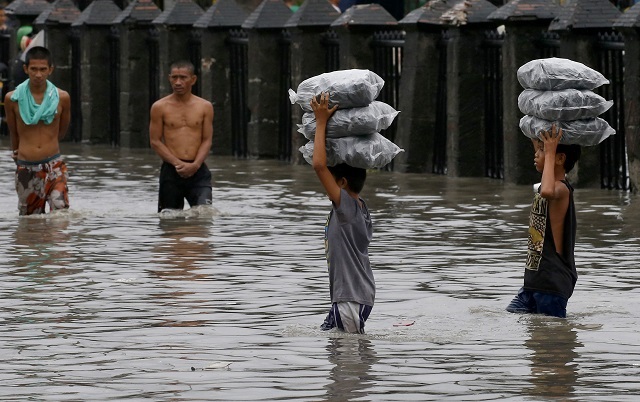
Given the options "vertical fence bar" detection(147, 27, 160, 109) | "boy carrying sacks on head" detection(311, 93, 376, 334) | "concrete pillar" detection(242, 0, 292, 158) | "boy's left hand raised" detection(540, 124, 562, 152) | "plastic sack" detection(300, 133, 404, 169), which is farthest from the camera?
"vertical fence bar" detection(147, 27, 160, 109)

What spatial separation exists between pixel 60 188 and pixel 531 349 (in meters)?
8.11

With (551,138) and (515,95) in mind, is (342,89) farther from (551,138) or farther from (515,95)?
(515,95)

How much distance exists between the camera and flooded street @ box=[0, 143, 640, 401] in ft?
26.1

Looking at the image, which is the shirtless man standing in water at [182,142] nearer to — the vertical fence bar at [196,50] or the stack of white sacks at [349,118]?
the stack of white sacks at [349,118]

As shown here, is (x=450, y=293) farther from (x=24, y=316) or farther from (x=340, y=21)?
(x=340, y=21)

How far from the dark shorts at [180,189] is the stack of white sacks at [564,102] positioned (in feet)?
20.3

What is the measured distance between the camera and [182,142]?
1628 centimetres

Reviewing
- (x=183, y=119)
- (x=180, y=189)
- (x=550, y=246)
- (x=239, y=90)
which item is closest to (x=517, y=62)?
(x=183, y=119)

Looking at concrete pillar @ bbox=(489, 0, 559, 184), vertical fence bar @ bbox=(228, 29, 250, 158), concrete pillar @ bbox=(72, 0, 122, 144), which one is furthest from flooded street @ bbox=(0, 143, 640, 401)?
concrete pillar @ bbox=(72, 0, 122, 144)

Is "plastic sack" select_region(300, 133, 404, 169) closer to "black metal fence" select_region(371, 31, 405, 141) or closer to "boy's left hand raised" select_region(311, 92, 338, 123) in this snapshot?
"boy's left hand raised" select_region(311, 92, 338, 123)

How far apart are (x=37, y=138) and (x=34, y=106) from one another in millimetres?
277

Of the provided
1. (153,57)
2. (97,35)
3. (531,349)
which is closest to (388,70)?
(153,57)

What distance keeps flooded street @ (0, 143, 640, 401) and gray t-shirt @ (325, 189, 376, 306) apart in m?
0.22

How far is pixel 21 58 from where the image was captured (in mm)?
29484
